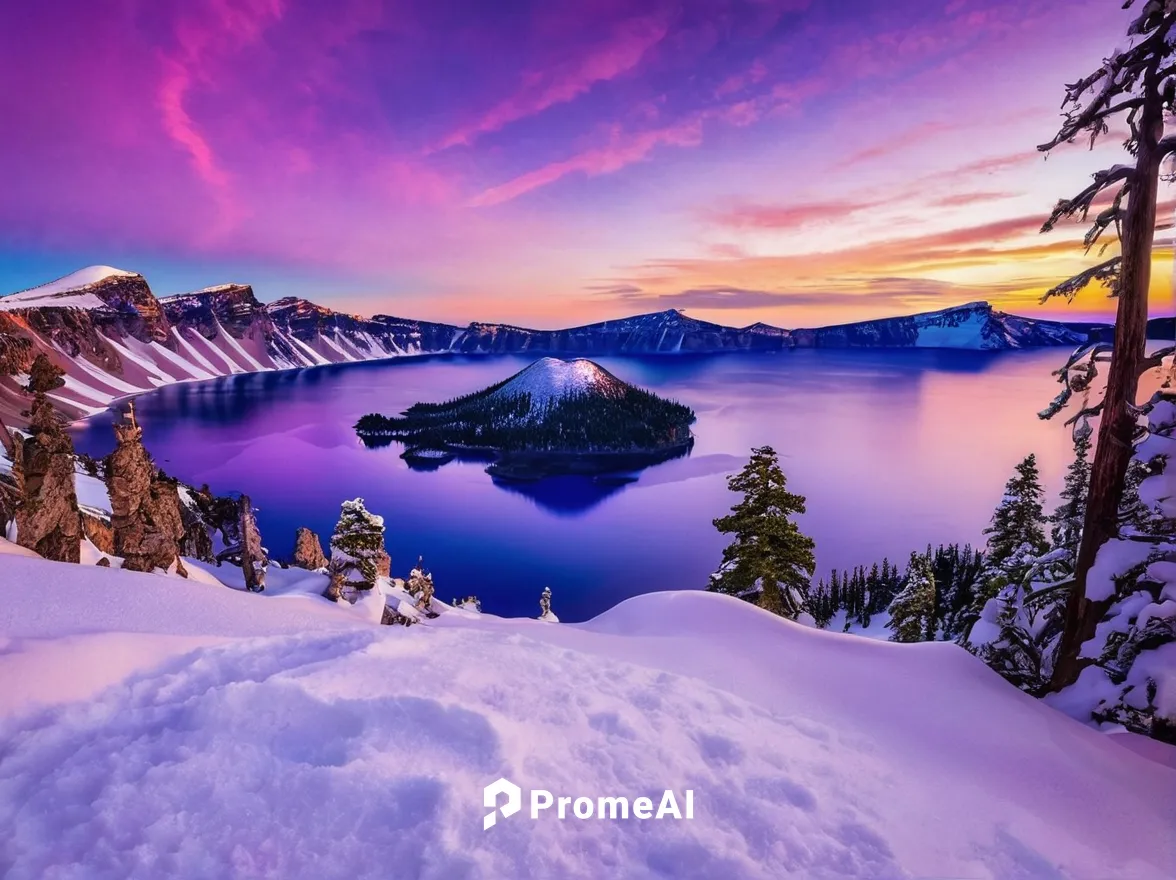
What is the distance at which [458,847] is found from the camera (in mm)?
3057

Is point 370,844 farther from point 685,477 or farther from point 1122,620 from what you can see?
point 685,477

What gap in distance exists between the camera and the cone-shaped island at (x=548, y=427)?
134625mm

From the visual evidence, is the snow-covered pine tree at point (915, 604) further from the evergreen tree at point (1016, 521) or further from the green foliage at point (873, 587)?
the green foliage at point (873, 587)

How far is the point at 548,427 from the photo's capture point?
6314 inches

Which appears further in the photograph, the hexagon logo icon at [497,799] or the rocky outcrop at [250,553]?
the rocky outcrop at [250,553]

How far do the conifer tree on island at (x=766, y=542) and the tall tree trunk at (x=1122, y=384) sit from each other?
12.2 meters

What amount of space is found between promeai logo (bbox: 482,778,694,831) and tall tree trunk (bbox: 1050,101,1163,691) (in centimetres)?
580

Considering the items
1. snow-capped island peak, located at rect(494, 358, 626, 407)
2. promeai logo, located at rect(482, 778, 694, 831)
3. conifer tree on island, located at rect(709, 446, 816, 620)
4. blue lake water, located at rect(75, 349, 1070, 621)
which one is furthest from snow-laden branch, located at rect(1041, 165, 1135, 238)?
snow-capped island peak, located at rect(494, 358, 626, 407)

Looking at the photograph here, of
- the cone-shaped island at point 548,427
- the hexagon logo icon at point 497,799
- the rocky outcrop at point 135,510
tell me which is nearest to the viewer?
the hexagon logo icon at point 497,799

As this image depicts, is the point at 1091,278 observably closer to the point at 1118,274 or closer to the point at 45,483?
the point at 1118,274

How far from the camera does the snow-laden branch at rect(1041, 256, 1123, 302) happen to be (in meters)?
6.00

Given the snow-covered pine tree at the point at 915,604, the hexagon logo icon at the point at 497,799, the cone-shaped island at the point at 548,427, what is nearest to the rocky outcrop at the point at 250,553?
the hexagon logo icon at the point at 497,799

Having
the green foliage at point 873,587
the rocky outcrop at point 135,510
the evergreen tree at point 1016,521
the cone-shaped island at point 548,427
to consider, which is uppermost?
the rocky outcrop at point 135,510

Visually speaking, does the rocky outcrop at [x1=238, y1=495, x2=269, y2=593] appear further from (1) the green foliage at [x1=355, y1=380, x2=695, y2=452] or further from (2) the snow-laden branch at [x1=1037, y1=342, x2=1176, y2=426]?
(1) the green foliage at [x1=355, y1=380, x2=695, y2=452]
